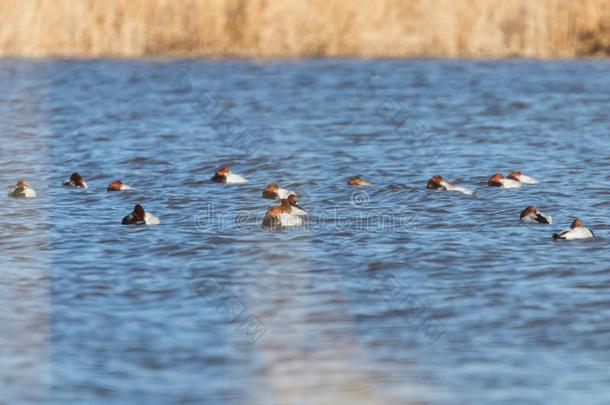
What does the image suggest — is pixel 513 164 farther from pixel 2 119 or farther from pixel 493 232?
pixel 2 119

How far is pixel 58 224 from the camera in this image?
45.5 feet

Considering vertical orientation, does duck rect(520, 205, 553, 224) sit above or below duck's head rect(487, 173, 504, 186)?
below

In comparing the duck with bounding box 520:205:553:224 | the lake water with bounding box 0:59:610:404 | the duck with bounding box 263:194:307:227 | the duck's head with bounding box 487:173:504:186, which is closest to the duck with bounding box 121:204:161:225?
the lake water with bounding box 0:59:610:404

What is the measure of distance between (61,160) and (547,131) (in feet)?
26.9

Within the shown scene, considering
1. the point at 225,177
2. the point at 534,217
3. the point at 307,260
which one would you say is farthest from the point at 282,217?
the point at 225,177

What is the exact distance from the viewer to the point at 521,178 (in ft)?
54.6


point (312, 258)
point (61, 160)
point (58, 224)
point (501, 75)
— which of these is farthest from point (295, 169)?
point (501, 75)

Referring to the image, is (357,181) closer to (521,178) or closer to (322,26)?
→ (521,178)

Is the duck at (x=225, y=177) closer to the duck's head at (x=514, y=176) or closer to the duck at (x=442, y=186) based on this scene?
the duck at (x=442, y=186)

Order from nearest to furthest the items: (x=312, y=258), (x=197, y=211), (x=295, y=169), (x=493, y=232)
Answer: (x=312, y=258) < (x=493, y=232) < (x=197, y=211) < (x=295, y=169)

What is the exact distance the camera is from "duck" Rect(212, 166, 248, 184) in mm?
16859

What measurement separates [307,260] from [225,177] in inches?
201

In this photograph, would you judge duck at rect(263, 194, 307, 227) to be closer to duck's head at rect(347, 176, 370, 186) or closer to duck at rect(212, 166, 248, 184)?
duck's head at rect(347, 176, 370, 186)

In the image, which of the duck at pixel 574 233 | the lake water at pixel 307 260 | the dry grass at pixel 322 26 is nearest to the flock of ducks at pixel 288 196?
the duck at pixel 574 233
